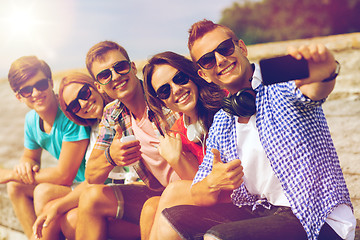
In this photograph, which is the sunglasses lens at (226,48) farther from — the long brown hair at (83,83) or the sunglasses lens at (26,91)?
the sunglasses lens at (26,91)

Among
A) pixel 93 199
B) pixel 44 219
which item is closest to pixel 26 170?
pixel 44 219

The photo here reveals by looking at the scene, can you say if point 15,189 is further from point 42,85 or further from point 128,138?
point 128,138

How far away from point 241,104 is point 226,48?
1.08 ft

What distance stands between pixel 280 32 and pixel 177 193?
11.3 m

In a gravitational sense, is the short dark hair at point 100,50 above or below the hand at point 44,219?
above

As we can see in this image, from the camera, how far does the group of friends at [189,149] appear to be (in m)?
1.85

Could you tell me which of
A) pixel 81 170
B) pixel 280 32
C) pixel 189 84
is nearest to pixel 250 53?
pixel 81 170

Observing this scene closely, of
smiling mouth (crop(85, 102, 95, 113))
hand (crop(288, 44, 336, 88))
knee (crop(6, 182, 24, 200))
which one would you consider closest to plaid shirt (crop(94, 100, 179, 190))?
smiling mouth (crop(85, 102, 95, 113))

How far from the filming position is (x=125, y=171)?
10.2 feet

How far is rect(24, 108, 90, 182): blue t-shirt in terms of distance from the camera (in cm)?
322

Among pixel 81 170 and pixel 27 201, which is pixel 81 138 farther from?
pixel 27 201

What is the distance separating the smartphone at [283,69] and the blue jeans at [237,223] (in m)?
0.66

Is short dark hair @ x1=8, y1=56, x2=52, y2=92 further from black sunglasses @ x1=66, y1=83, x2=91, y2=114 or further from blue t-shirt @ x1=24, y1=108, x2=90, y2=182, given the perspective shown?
black sunglasses @ x1=66, y1=83, x2=91, y2=114

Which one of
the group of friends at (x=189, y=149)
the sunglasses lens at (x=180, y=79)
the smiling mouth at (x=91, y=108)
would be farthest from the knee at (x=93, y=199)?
the sunglasses lens at (x=180, y=79)
